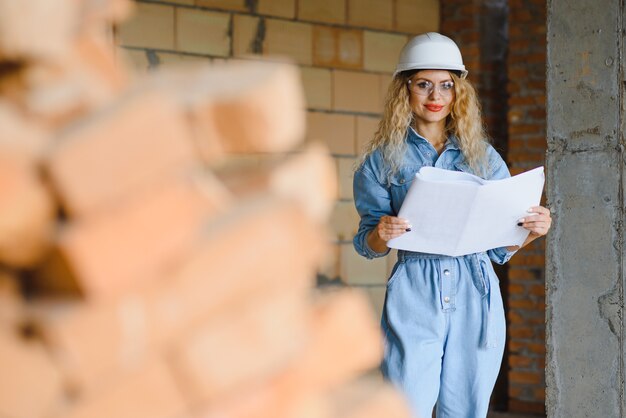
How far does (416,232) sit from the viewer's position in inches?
118

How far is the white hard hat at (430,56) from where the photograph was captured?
322cm

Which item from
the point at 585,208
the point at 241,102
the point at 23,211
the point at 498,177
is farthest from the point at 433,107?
the point at 23,211

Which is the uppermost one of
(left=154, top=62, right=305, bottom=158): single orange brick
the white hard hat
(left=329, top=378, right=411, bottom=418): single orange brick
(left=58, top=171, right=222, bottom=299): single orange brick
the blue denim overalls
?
the white hard hat

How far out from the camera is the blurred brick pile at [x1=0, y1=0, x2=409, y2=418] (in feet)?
2.30

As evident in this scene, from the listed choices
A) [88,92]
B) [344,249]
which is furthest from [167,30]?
[88,92]

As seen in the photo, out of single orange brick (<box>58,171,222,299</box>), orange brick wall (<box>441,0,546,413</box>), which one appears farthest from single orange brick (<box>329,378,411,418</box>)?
orange brick wall (<box>441,0,546,413</box>)

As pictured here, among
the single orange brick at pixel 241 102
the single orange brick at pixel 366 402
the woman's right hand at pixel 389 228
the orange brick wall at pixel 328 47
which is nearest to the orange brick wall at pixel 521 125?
the orange brick wall at pixel 328 47

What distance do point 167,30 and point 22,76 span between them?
4032 mm

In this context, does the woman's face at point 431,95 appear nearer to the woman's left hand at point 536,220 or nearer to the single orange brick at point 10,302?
the woman's left hand at point 536,220

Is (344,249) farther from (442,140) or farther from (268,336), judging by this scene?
(268,336)

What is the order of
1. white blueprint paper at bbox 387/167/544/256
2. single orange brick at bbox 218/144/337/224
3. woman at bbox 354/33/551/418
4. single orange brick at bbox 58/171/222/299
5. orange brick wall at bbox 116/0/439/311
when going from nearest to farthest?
1. single orange brick at bbox 58/171/222/299
2. single orange brick at bbox 218/144/337/224
3. white blueprint paper at bbox 387/167/544/256
4. woman at bbox 354/33/551/418
5. orange brick wall at bbox 116/0/439/311

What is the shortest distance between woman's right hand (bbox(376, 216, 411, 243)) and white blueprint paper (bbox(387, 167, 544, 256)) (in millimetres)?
19

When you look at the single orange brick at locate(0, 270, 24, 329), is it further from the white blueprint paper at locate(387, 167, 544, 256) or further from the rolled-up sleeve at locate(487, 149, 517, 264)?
the rolled-up sleeve at locate(487, 149, 517, 264)

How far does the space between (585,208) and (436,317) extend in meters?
0.94
